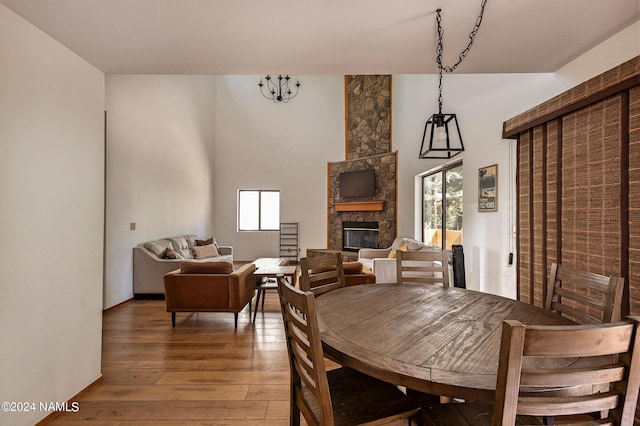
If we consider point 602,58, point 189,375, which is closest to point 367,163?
point 602,58

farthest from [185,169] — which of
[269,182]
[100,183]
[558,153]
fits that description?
[558,153]

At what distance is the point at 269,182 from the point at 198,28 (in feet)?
Result: 21.2

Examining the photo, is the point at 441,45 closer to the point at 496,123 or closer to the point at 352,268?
the point at 496,123

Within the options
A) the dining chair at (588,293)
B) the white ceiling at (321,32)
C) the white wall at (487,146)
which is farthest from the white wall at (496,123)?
the dining chair at (588,293)

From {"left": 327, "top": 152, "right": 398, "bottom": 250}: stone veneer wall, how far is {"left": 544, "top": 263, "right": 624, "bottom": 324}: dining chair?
4.90 m

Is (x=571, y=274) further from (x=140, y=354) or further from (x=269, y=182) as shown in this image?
(x=269, y=182)

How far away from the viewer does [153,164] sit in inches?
219

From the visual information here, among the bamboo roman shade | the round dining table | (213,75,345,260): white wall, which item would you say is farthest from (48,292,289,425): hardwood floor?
(213,75,345,260): white wall

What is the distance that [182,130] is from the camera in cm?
663

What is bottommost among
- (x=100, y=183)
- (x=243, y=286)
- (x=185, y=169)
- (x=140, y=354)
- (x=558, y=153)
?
(x=140, y=354)

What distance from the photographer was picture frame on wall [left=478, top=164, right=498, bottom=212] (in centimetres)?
323

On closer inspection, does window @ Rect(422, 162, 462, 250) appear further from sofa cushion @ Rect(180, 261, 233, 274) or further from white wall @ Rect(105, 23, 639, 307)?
sofa cushion @ Rect(180, 261, 233, 274)

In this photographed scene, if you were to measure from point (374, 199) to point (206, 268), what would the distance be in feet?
14.7

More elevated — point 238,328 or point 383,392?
point 383,392
